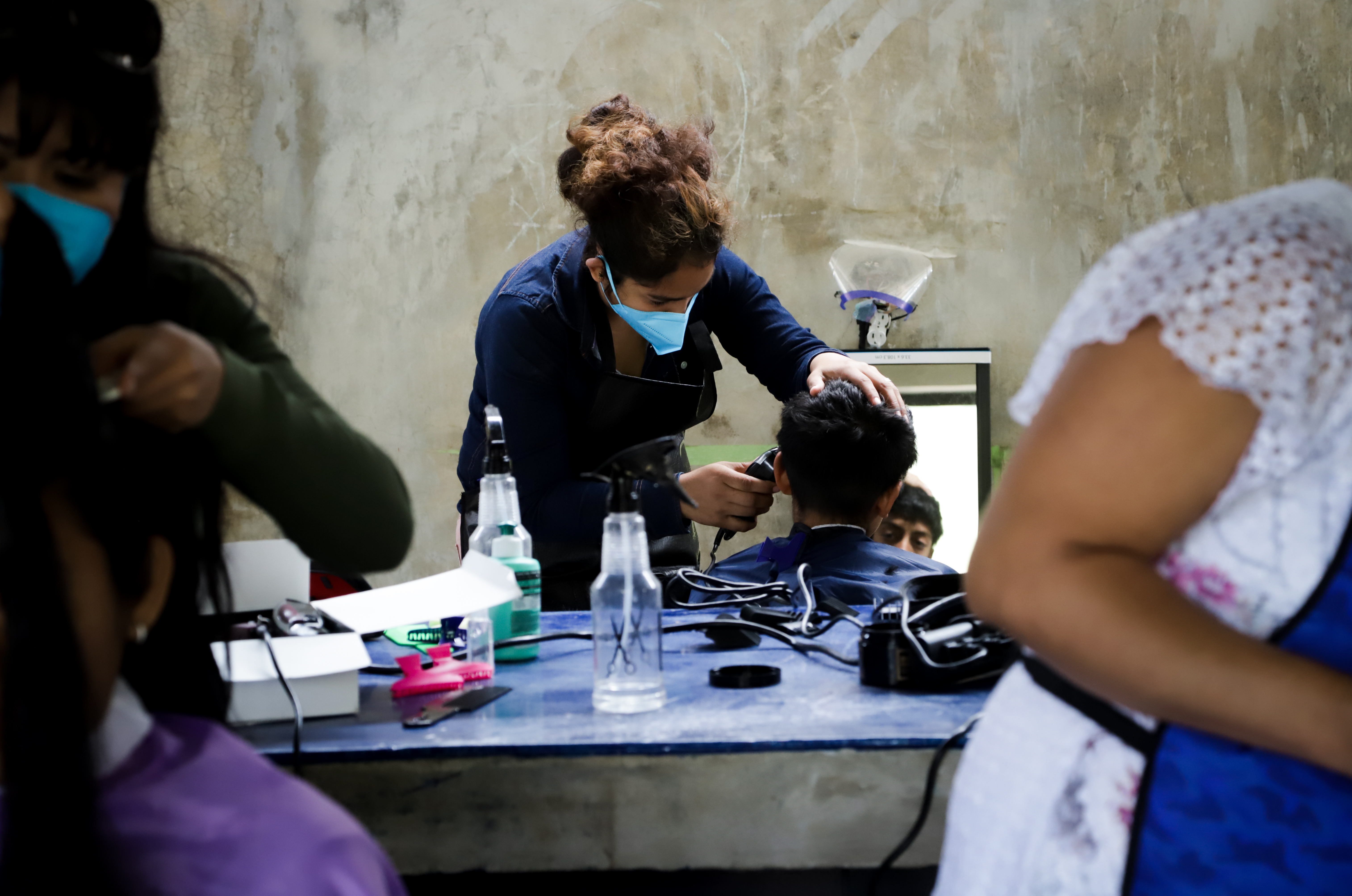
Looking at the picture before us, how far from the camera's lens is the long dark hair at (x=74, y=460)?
622 millimetres

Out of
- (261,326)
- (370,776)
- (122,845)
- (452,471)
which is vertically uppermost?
(261,326)

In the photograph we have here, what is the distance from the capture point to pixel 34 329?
0.66 meters

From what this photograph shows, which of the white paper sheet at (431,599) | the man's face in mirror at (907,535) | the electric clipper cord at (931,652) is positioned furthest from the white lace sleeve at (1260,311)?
the man's face in mirror at (907,535)

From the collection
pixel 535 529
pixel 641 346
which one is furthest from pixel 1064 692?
pixel 641 346

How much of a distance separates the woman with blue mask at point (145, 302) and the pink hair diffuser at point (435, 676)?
26cm

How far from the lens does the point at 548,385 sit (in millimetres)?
1970

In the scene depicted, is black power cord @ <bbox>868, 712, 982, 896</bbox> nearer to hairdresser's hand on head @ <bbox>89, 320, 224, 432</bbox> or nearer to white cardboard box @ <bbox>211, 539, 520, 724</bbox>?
white cardboard box @ <bbox>211, 539, 520, 724</bbox>

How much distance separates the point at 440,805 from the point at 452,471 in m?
3.25

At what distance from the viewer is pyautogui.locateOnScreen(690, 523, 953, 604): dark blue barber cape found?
1.91m

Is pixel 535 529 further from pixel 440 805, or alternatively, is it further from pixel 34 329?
pixel 34 329

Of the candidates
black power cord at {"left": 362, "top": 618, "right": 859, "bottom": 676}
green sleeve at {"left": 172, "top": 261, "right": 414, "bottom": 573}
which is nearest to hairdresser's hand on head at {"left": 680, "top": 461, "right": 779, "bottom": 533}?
black power cord at {"left": 362, "top": 618, "right": 859, "bottom": 676}

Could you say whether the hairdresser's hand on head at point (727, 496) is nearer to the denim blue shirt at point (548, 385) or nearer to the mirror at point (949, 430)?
the denim blue shirt at point (548, 385)

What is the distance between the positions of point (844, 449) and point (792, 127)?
228 centimetres

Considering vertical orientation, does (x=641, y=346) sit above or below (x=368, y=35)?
below
